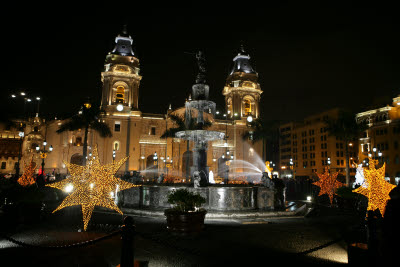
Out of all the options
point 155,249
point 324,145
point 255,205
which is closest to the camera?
point 155,249

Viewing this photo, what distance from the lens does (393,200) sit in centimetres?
304

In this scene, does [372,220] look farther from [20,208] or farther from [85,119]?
[85,119]

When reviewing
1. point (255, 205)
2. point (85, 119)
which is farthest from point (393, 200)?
point (85, 119)

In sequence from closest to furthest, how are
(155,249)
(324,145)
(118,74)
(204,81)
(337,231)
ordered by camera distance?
(155,249), (337,231), (204,81), (118,74), (324,145)

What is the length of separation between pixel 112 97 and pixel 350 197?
150ft

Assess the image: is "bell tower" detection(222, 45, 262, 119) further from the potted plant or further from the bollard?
the bollard

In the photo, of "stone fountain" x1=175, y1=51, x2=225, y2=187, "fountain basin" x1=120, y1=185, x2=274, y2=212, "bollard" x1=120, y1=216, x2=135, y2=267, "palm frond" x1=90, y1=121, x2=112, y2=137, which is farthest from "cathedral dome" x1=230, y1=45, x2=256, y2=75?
"bollard" x1=120, y1=216, x2=135, y2=267

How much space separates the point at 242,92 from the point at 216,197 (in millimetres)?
50413

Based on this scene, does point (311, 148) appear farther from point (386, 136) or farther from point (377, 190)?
point (377, 190)

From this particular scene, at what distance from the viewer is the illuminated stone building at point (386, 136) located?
55.2 meters

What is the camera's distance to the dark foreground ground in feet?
18.9

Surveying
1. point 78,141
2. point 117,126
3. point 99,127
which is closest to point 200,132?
point 99,127

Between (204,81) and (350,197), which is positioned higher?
(204,81)

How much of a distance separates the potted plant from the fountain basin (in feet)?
12.8
